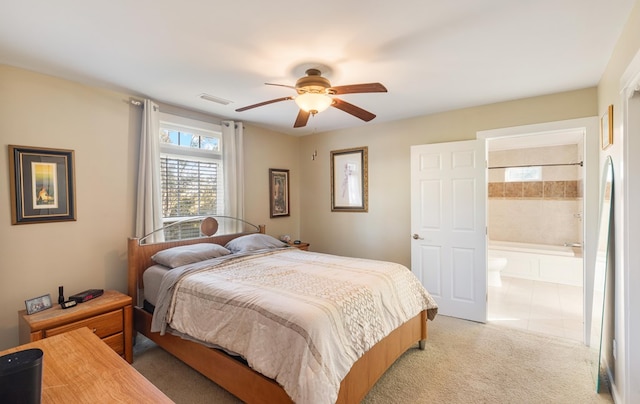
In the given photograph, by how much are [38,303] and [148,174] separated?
1.41m

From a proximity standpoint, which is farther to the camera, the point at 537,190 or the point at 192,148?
the point at 537,190

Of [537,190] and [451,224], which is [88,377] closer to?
[451,224]

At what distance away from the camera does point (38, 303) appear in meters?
2.32

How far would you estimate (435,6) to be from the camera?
1.71 m

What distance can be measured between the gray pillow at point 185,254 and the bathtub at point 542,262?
4214mm

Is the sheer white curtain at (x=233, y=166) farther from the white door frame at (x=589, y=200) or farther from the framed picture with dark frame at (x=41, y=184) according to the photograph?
the white door frame at (x=589, y=200)

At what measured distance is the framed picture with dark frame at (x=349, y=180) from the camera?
445cm

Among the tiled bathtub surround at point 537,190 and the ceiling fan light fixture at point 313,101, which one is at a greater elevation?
the ceiling fan light fixture at point 313,101

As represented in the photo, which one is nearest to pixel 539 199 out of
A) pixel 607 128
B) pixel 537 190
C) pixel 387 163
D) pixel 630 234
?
pixel 537 190

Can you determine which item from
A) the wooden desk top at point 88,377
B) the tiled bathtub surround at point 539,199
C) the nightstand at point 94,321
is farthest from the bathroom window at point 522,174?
the wooden desk top at point 88,377

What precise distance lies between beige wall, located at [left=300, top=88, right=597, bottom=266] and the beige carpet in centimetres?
144

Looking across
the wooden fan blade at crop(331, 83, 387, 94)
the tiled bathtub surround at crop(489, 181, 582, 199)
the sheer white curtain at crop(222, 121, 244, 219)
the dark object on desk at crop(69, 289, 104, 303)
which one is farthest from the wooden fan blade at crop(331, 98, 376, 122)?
the tiled bathtub surround at crop(489, 181, 582, 199)

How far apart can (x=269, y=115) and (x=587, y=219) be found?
12.1ft

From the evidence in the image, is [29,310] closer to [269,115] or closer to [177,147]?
[177,147]
